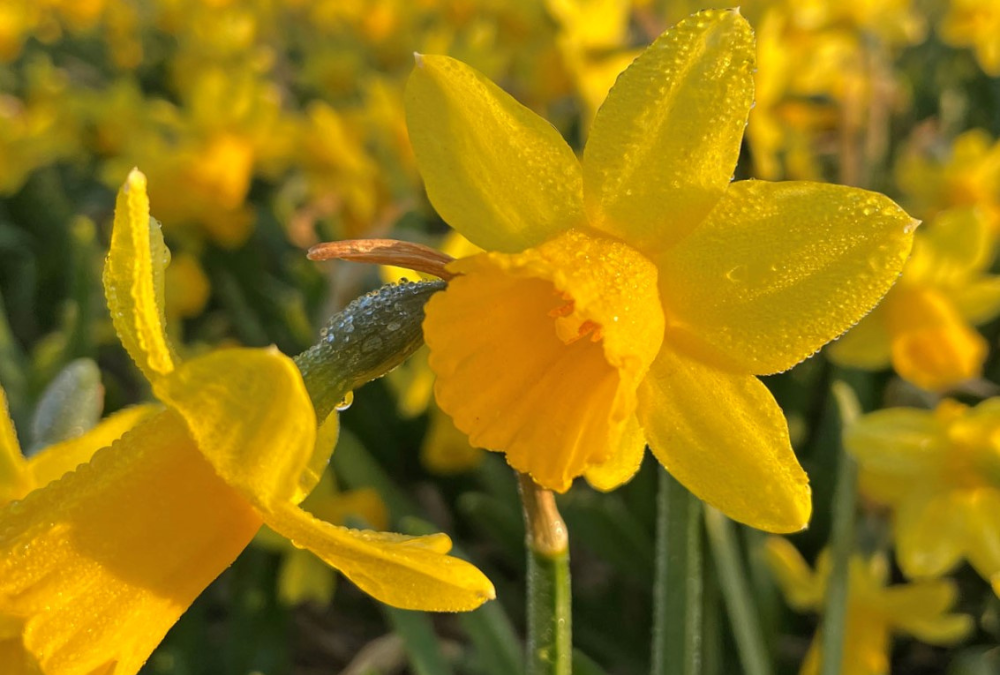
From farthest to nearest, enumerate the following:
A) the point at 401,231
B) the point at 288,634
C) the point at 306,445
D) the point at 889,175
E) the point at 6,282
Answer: the point at 6,282
the point at 889,175
the point at 401,231
the point at 288,634
the point at 306,445

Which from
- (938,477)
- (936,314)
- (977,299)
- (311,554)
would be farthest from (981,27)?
(311,554)

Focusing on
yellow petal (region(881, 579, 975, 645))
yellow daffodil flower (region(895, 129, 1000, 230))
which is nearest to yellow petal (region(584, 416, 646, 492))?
yellow petal (region(881, 579, 975, 645))

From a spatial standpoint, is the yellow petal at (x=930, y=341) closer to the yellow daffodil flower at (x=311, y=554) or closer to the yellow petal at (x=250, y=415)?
the yellow daffodil flower at (x=311, y=554)

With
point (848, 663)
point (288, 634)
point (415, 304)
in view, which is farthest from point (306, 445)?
point (288, 634)

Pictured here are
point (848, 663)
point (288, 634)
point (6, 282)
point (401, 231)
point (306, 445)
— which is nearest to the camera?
point (306, 445)

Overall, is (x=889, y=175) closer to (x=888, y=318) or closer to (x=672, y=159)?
(x=888, y=318)
